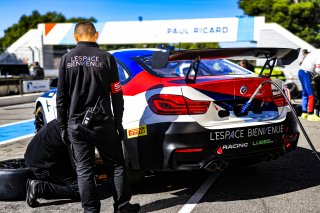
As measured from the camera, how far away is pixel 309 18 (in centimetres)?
3475

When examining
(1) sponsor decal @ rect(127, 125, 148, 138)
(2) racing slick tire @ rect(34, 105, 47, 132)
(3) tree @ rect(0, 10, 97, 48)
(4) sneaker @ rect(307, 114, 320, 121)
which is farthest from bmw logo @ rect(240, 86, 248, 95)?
(3) tree @ rect(0, 10, 97, 48)

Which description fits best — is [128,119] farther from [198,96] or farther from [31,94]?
[31,94]

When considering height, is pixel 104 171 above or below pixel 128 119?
below

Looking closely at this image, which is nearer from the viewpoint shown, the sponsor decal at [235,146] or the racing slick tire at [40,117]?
the sponsor decal at [235,146]

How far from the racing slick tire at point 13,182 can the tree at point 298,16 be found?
33214 mm

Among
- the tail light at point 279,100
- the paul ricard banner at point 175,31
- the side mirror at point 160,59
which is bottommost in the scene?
the tail light at point 279,100

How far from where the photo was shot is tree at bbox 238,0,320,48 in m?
33.8

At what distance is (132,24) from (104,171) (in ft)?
74.4

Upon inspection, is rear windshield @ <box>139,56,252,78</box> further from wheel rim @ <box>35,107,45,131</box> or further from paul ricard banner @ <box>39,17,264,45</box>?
paul ricard banner @ <box>39,17,264,45</box>

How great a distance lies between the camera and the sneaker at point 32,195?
3.82 metres

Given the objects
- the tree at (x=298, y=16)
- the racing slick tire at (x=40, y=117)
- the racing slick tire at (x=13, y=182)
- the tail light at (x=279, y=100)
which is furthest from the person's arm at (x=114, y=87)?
the tree at (x=298, y=16)

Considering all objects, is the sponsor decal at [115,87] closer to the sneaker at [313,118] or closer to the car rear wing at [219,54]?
the car rear wing at [219,54]

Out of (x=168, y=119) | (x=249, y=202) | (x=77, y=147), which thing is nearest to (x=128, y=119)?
(x=168, y=119)

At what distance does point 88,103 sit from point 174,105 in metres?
0.83
